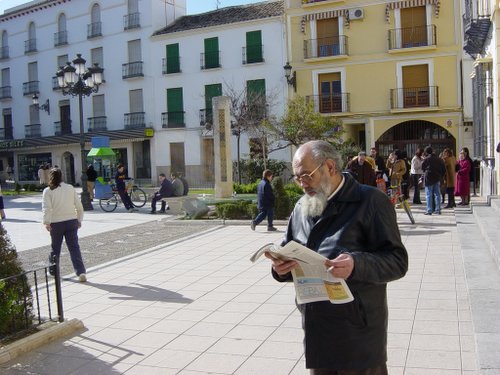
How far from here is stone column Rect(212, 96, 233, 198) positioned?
17.5 meters

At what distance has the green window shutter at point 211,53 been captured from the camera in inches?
1264

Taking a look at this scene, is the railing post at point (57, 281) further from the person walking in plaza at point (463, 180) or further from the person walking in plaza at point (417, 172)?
the person walking in plaza at point (417, 172)

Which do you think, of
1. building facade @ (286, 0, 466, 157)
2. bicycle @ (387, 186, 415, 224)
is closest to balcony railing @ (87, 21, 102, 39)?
building facade @ (286, 0, 466, 157)

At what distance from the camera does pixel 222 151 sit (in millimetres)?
17688

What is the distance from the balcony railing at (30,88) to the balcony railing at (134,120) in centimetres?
915

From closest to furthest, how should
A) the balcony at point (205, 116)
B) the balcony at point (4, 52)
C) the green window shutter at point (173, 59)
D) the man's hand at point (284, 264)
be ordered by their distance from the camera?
1. the man's hand at point (284, 264)
2. the balcony at point (205, 116)
3. the green window shutter at point (173, 59)
4. the balcony at point (4, 52)

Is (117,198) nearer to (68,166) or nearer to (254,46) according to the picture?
(254,46)

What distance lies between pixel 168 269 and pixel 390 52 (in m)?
22.3

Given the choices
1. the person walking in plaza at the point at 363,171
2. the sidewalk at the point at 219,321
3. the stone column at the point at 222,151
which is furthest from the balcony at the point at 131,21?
the sidewalk at the point at 219,321

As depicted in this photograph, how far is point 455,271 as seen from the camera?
763 cm

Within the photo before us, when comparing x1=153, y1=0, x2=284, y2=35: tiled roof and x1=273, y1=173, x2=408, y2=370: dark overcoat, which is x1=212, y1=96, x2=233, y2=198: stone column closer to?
x1=153, y1=0, x2=284, y2=35: tiled roof

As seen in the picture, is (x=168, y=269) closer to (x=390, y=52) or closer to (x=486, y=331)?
(x=486, y=331)

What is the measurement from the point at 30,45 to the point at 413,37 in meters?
27.6

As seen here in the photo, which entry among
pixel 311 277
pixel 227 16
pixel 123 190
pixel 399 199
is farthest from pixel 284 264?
pixel 227 16
